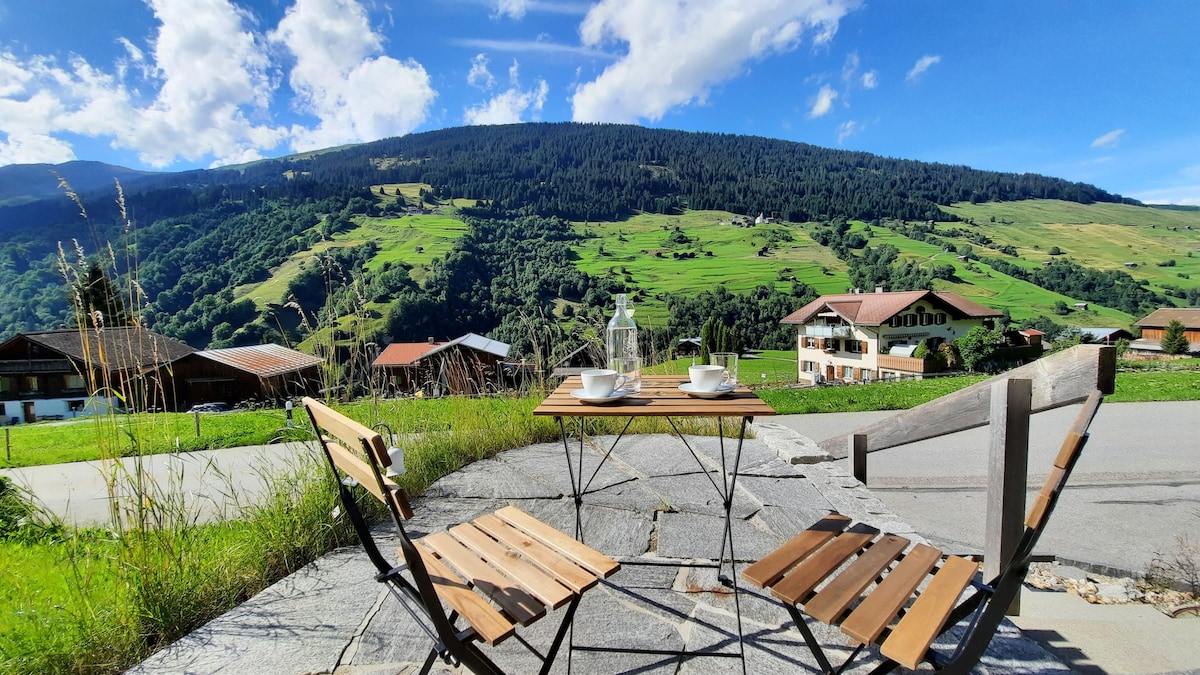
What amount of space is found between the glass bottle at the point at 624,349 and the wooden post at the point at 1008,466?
1099 millimetres

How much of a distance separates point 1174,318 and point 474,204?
271 feet

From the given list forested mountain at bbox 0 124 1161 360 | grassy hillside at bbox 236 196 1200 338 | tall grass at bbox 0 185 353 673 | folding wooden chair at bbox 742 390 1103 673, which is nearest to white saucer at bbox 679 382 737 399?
folding wooden chair at bbox 742 390 1103 673

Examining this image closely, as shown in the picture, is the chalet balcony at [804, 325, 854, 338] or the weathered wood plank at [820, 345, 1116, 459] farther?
the chalet balcony at [804, 325, 854, 338]

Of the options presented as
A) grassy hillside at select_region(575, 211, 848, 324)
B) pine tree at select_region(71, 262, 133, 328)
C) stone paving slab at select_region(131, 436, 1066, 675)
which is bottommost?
stone paving slab at select_region(131, 436, 1066, 675)

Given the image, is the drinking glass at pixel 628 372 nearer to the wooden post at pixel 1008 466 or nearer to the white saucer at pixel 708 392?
the white saucer at pixel 708 392

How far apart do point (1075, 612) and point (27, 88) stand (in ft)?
120

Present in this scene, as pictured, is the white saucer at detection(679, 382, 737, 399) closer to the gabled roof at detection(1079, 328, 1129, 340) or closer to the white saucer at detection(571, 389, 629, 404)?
the white saucer at detection(571, 389, 629, 404)

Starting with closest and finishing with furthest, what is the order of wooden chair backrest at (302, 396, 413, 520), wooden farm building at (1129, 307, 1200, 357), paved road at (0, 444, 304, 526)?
wooden chair backrest at (302, 396, 413, 520), paved road at (0, 444, 304, 526), wooden farm building at (1129, 307, 1200, 357)

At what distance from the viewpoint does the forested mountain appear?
37812 mm

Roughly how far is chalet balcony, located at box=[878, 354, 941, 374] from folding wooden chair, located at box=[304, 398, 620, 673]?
3027cm

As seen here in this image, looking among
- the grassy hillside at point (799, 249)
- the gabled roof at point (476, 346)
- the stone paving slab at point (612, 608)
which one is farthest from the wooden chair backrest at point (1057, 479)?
the grassy hillside at point (799, 249)

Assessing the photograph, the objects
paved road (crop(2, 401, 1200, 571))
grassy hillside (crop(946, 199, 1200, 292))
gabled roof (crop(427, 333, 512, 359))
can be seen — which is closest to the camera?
paved road (crop(2, 401, 1200, 571))

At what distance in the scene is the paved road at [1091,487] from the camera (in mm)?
3541

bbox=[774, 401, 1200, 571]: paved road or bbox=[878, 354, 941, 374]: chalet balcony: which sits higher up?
bbox=[774, 401, 1200, 571]: paved road
